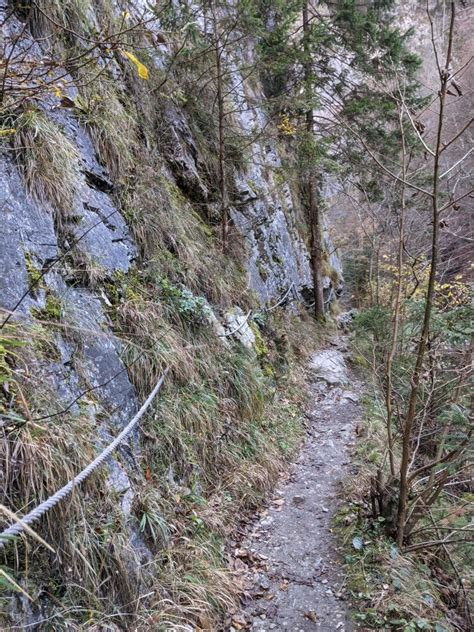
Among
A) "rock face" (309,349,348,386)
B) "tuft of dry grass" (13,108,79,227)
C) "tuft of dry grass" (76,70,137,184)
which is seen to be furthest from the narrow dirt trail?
"tuft of dry grass" (76,70,137,184)

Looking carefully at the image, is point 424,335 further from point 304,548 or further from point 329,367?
point 329,367

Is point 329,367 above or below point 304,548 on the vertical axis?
above

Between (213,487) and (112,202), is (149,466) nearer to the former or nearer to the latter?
(213,487)

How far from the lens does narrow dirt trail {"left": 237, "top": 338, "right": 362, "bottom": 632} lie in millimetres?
2746

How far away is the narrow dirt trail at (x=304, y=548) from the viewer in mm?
2746

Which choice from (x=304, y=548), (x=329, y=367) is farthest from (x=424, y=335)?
(x=329, y=367)

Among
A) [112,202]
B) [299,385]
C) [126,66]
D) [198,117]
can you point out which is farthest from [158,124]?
[299,385]

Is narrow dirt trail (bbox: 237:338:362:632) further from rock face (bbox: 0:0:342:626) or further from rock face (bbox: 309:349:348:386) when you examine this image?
rock face (bbox: 309:349:348:386)

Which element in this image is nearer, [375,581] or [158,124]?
[375,581]

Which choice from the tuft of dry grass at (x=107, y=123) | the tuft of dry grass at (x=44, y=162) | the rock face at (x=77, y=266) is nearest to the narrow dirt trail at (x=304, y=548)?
the rock face at (x=77, y=266)

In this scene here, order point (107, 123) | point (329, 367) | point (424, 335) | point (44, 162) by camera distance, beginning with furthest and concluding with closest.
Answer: point (329, 367) → point (107, 123) → point (44, 162) → point (424, 335)

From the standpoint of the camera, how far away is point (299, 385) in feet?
22.1

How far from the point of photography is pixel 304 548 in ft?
11.3

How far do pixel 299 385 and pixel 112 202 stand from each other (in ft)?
14.0
